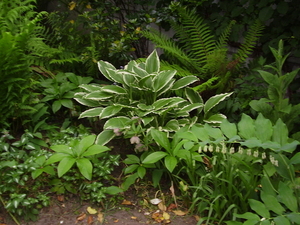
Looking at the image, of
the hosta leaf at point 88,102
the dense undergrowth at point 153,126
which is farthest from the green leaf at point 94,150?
the hosta leaf at point 88,102

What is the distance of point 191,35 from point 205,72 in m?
0.60

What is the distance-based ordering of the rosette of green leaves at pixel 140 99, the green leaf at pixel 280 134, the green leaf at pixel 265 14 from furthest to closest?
1. the green leaf at pixel 265 14
2. the rosette of green leaves at pixel 140 99
3. the green leaf at pixel 280 134

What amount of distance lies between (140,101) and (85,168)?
3.25 feet

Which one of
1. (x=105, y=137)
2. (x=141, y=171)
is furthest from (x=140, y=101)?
(x=141, y=171)

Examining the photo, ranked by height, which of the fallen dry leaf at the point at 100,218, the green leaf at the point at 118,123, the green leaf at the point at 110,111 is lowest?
the fallen dry leaf at the point at 100,218

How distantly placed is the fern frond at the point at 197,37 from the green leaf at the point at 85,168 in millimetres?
1795

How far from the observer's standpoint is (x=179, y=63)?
3.69m

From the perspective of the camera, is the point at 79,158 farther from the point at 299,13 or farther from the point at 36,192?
the point at 299,13

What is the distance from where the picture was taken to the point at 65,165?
225cm

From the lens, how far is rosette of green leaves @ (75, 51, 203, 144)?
2795mm

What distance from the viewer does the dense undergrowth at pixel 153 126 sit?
208 cm

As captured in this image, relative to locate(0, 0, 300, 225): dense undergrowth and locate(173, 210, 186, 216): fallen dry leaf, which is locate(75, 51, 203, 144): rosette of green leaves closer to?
locate(0, 0, 300, 225): dense undergrowth

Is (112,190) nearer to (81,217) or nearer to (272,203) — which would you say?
(81,217)

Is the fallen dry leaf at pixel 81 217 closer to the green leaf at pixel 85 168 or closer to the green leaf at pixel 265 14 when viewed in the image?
the green leaf at pixel 85 168
